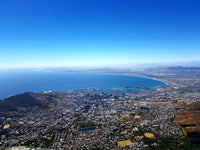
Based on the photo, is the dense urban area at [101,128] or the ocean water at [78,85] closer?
the dense urban area at [101,128]

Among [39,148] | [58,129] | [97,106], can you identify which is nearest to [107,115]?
[97,106]

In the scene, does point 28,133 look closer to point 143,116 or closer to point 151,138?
point 151,138

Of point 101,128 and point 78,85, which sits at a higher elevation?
point 78,85

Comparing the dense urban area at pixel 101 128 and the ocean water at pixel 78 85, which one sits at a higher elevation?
the ocean water at pixel 78 85

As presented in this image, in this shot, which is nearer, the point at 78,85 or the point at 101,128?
the point at 101,128

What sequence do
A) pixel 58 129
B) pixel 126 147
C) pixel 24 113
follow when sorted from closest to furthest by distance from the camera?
pixel 126 147 → pixel 58 129 → pixel 24 113

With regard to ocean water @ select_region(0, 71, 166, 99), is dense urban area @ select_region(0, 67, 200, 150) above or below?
below

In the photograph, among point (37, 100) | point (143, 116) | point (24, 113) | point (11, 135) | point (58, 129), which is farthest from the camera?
point (37, 100)

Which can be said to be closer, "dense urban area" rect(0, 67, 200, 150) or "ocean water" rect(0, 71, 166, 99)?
"dense urban area" rect(0, 67, 200, 150)

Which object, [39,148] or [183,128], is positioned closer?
[39,148]
